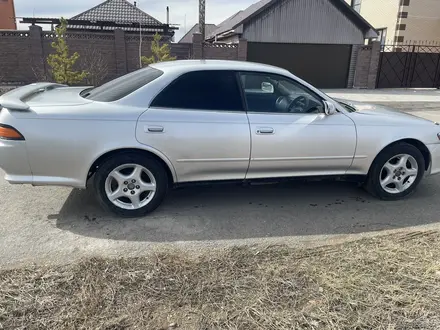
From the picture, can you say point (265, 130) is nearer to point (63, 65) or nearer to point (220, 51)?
point (63, 65)

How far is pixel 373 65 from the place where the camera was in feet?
59.0

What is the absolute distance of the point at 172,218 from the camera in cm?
368

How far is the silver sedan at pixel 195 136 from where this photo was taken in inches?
130

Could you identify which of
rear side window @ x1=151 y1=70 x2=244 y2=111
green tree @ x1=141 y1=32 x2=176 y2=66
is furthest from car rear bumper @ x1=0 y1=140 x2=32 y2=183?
green tree @ x1=141 y1=32 x2=176 y2=66

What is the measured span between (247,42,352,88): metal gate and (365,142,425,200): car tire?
13984 mm

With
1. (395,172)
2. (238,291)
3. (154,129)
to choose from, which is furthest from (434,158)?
(154,129)

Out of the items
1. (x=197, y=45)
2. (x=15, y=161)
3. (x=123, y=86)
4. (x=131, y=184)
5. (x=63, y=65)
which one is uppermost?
(x=197, y=45)

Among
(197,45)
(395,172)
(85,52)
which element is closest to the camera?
(395,172)

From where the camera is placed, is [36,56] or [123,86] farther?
[36,56]

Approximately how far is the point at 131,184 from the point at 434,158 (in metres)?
3.49

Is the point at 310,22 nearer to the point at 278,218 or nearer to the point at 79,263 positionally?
the point at 278,218

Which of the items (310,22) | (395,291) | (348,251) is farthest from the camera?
(310,22)

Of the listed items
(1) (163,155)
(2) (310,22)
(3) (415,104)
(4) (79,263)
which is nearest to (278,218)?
(1) (163,155)

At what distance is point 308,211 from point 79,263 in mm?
2382
